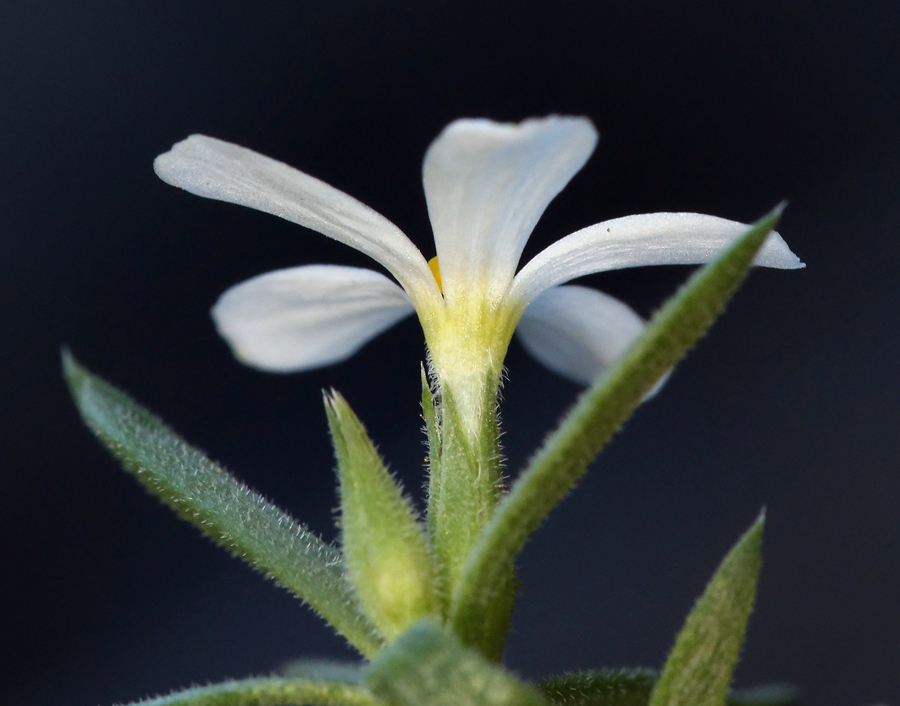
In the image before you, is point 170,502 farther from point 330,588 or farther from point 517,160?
point 517,160

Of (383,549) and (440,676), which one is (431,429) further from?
(440,676)

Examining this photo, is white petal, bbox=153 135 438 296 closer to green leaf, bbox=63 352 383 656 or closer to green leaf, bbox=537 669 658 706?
green leaf, bbox=63 352 383 656

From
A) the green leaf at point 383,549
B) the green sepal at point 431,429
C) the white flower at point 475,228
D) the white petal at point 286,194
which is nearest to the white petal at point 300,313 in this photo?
the white flower at point 475,228

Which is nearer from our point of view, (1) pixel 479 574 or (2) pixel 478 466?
(1) pixel 479 574

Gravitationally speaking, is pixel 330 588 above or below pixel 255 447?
below

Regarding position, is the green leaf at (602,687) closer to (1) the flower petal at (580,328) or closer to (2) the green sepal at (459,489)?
(2) the green sepal at (459,489)

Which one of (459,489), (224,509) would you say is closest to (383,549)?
(459,489)

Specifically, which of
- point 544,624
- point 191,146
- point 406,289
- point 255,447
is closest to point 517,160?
point 406,289
